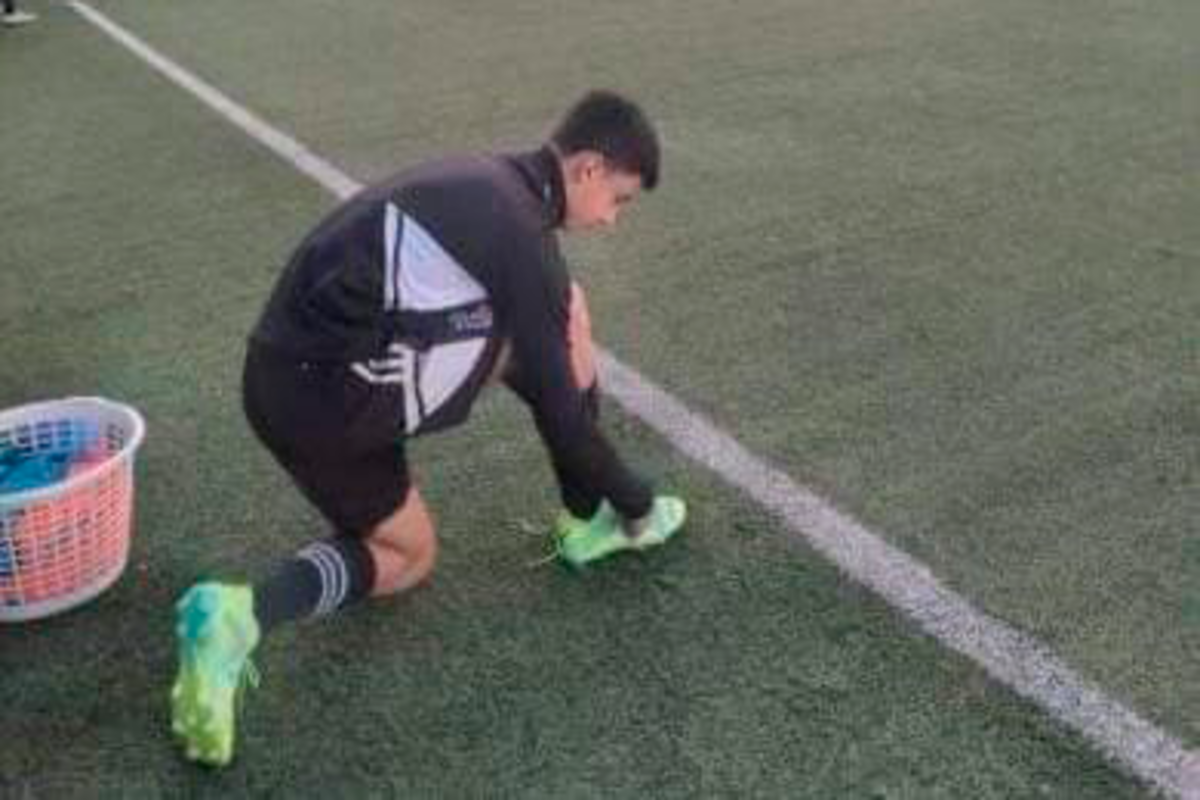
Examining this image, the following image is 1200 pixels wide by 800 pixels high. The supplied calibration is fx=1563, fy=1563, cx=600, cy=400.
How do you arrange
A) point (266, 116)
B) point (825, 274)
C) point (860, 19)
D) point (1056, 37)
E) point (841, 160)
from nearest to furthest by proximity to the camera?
point (825, 274)
point (841, 160)
point (266, 116)
point (1056, 37)
point (860, 19)

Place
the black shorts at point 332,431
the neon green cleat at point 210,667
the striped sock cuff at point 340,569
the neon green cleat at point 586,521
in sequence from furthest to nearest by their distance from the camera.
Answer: the neon green cleat at point 586,521 < the striped sock cuff at point 340,569 < the black shorts at point 332,431 < the neon green cleat at point 210,667

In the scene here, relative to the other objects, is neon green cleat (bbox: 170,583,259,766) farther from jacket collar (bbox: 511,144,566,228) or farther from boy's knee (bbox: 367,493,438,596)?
jacket collar (bbox: 511,144,566,228)

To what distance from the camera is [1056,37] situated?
769cm

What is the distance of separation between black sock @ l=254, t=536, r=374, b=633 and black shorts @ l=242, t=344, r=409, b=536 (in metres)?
0.06

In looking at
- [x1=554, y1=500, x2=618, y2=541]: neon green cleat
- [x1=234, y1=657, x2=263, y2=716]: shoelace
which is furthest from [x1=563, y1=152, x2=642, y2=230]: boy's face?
[x1=234, y1=657, x2=263, y2=716]: shoelace

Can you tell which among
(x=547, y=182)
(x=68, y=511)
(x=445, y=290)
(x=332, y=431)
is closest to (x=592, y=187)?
(x=547, y=182)

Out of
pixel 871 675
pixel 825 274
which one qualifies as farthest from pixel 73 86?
pixel 871 675

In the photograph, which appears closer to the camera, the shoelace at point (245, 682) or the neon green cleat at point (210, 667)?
the neon green cleat at point (210, 667)

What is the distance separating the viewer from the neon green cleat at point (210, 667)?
2729 mm

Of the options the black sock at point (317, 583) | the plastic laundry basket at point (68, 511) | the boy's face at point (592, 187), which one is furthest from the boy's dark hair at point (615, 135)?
the plastic laundry basket at point (68, 511)

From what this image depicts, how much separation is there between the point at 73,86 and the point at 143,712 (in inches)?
220

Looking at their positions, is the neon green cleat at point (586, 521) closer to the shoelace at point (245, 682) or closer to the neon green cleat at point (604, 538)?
the neon green cleat at point (604, 538)

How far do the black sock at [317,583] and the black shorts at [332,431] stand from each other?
0.18 ft

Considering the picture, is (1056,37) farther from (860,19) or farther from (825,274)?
(825,274)
